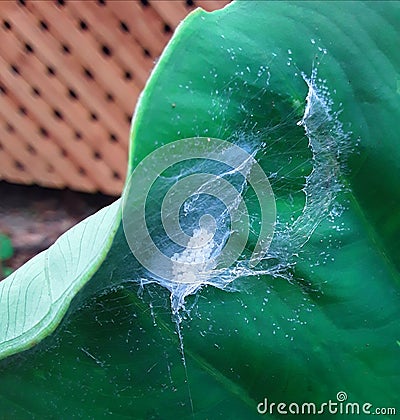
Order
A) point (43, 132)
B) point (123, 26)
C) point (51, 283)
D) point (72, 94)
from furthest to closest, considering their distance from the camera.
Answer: point (43, 132)
point (72, 94)
point (123, 26)
point (51, 283)

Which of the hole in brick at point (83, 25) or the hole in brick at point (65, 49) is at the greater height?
the hole in brick at point (83, 25)

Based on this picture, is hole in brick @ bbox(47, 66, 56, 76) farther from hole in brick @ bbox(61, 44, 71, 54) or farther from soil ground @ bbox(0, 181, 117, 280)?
soil ground @ bbox(0, 181, 117, 280)

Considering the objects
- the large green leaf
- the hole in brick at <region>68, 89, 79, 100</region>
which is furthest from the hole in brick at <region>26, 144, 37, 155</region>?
the large green leaf

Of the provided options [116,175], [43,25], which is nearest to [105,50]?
[43,25]

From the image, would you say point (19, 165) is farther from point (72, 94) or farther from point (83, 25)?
point (83, 25)

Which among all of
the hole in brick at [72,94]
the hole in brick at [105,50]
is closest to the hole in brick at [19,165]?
the hole in brick at [72,94]

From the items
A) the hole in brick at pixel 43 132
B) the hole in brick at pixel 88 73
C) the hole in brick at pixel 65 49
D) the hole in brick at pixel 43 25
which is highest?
the hole in brick at pixel 43 25

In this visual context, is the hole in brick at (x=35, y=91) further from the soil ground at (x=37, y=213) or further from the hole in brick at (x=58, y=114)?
the soil ground at (x=37, y=213)

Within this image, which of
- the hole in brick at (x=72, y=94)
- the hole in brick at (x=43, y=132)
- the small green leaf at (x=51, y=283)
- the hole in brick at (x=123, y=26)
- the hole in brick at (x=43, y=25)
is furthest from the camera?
the hole in brick at (x=43, y=132)

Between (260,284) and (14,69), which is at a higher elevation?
(14,69)
